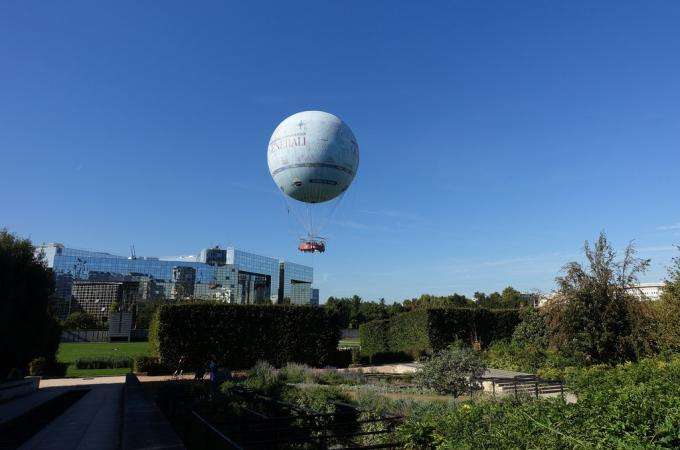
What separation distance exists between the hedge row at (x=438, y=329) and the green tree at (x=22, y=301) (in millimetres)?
22194

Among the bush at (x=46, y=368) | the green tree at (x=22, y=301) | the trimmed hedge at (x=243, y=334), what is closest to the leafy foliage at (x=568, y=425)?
the green tree at (x=22, y=301)

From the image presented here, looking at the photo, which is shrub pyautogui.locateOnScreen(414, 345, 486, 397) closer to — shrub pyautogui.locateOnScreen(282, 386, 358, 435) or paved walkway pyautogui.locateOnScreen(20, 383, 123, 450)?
shrub pyautogui.locateOnScreen(282, 386, 358, 435)

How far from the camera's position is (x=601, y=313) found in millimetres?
19828

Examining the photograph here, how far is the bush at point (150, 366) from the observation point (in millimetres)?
25891

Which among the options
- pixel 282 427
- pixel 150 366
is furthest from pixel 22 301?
pixel 282 427

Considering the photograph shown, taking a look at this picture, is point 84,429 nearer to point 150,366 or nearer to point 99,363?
point 150,366

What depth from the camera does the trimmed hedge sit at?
27.3 m

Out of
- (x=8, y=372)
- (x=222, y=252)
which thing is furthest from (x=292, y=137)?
(x=222, y=252)

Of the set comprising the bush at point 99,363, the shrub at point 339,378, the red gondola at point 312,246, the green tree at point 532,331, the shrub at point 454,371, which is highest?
the red gondola at point 312,246

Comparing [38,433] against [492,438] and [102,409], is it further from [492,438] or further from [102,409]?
[492,438]

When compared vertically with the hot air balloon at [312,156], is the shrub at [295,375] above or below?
below

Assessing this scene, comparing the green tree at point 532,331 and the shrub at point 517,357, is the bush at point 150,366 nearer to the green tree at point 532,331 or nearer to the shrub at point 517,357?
the shrub at point 517,357

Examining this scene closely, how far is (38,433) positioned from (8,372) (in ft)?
40.0

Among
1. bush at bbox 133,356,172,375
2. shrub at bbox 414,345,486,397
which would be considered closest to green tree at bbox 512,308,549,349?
shrub at bbox 414,345,486,397
